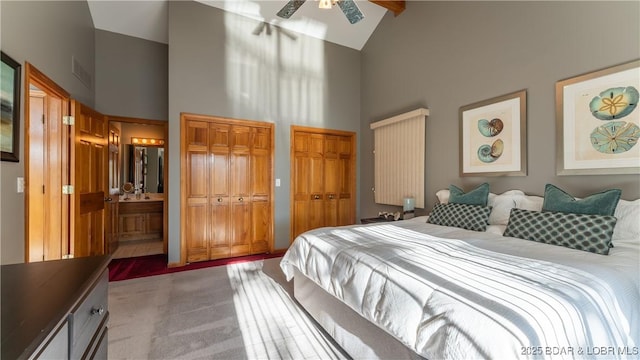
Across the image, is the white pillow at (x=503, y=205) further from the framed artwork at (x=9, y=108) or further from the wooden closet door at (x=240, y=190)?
the framed artwork at (x=9, y=108)

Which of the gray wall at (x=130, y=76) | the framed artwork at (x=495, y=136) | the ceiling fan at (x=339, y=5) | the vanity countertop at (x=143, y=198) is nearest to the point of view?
the ceiling fan at (x=339, y=5)

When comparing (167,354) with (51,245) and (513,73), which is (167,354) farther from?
(513,73)

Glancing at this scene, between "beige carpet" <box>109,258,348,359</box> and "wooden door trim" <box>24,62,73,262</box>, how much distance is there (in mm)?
830

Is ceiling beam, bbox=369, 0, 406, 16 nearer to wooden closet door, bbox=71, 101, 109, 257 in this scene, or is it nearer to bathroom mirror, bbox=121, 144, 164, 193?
wooden closet door, bbox=71, 101, 109, 257

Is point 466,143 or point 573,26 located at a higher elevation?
point 573,26

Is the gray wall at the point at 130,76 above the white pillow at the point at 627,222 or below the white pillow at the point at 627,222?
above

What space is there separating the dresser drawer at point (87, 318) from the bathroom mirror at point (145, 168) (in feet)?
15.9

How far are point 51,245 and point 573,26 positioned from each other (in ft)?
18.0

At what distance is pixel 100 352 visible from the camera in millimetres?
1088

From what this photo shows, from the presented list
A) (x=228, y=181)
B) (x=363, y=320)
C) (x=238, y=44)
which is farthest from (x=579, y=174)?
(x=238, y=44)

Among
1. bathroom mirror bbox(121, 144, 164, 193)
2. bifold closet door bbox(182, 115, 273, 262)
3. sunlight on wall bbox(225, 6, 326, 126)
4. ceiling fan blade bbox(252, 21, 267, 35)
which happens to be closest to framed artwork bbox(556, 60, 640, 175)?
sunlight on wall bbox(225, 6, 326, 126)

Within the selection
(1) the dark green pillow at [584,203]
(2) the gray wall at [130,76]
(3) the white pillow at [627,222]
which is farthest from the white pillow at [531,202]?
(2) the gray wall at [130,76]

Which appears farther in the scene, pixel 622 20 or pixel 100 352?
pixel 622 20

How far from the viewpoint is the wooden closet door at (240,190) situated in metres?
4.03
